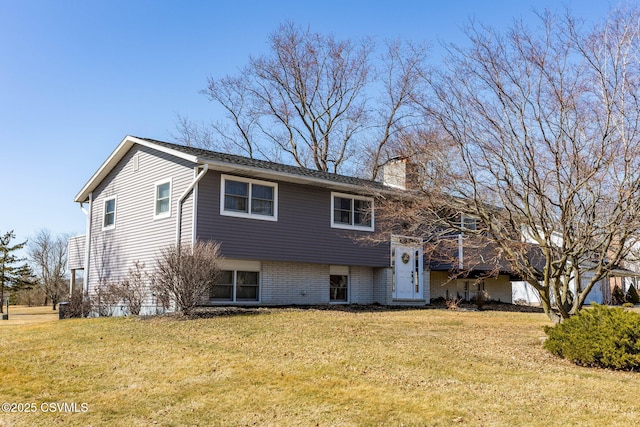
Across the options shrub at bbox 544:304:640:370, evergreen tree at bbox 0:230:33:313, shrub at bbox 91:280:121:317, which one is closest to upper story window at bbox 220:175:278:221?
shrub at bbox 91:280:121:317

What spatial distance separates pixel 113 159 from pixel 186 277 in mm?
8222

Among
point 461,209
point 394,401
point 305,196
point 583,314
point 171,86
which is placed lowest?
point 394,401

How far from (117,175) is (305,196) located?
6.91 metres

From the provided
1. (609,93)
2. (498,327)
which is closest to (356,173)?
(498,327)

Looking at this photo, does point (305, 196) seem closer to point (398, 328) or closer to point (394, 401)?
point (398, 328)

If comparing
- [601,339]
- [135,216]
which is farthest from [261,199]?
[601,339]

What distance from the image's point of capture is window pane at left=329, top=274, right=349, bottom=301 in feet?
65.7

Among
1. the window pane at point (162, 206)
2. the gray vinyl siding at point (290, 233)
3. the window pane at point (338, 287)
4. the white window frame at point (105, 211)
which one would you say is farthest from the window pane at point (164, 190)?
the window pane at point (338, 287)

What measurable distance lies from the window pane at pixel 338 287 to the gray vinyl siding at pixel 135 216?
595 centimetres

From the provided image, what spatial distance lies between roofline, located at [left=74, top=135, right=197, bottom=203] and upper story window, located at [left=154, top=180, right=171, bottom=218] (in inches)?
42.8

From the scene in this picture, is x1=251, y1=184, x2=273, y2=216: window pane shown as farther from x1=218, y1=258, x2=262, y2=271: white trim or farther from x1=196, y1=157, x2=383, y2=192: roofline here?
x1=218, y1=258, x2=262, y2=271: white trim

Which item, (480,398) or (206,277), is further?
(206,277)

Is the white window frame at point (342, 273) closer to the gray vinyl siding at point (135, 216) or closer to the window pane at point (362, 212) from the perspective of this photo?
the window pane at point (362, 212)

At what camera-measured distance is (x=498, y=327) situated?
14.3 meters
